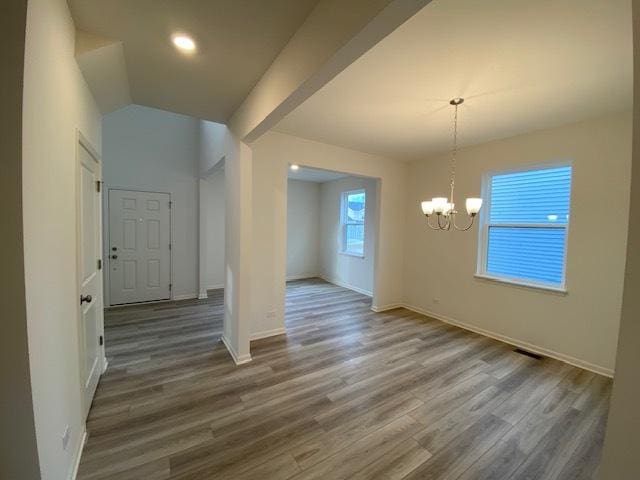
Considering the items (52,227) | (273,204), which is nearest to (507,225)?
(273,204)

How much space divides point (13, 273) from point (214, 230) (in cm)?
493

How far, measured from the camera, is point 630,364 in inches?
21.9

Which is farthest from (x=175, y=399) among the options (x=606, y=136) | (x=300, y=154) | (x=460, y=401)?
(x=606, y=136)

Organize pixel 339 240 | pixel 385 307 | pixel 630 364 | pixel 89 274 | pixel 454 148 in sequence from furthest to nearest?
pixel 339 240 < pixel 385 307 < pixel 454 148 < pixel 89 274 < pixel 630 364

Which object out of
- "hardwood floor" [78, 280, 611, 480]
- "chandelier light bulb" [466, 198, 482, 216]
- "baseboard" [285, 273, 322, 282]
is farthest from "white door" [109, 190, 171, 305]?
"chandelier light bulb" [466, 198, 482, 216]

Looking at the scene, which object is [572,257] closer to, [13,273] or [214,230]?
[13,273]

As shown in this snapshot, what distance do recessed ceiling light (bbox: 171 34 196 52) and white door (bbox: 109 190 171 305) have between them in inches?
145

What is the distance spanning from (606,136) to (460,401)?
3.03 meters

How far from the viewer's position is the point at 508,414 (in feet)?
6.97

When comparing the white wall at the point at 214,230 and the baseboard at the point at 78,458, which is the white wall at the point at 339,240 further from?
the baseboard at the point at 78,458

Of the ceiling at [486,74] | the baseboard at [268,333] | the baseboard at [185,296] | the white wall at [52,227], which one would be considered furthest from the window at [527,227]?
the baseboard at [185,296]

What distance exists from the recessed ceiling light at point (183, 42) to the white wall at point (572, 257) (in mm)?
3647

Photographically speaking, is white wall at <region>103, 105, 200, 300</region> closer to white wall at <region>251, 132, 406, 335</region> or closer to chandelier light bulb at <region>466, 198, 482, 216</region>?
white wall at <region>251, 132, 406, 335</region>

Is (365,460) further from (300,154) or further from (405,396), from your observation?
(300,154)
